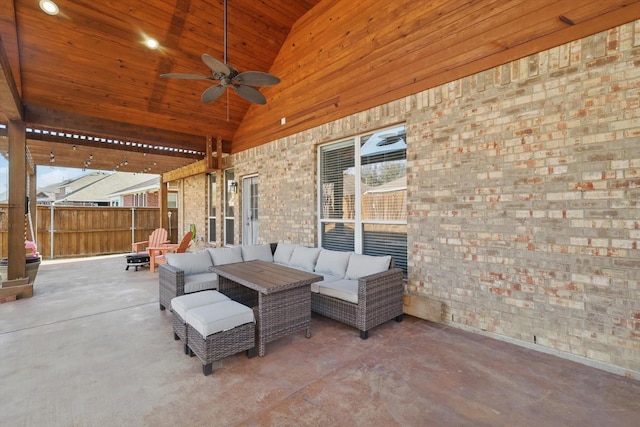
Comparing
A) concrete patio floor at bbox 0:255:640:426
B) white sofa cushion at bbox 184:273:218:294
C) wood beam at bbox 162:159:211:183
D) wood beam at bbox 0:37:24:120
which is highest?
wood beam at bbox 0:37:24:120

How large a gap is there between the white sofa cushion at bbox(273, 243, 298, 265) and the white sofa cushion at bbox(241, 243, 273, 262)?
14 cm

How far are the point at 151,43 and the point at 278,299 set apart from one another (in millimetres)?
5089

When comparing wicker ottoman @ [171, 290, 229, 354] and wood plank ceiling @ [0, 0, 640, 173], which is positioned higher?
wood plank ceiling @ [0, 0, 640, 173]

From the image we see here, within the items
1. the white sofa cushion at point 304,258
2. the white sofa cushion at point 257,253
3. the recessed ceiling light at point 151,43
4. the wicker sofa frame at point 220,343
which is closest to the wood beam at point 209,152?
the recessed ceiling light at point 151,43

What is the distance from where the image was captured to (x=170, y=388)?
2.41 meters

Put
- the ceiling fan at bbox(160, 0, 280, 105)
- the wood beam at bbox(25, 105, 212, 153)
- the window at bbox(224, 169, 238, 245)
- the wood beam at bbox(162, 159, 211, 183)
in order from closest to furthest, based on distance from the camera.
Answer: the ceiling fan at bbox(160, 0, 280, 105), the wood beam at bbox(25, 105, 212, 153), the window at bbox(224, 169, 238, 245), the wood beam at bbox(162, 159, 211, 183)

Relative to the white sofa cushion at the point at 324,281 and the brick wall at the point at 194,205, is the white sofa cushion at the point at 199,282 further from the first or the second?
the brick wall at the point at 194,205

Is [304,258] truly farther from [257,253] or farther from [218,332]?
[218,332]

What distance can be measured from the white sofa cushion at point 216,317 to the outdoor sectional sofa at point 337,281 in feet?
3.94

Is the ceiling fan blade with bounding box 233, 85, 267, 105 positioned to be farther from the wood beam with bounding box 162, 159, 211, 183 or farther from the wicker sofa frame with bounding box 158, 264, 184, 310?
the wood beam with bounding box 162, 159, 211, 183

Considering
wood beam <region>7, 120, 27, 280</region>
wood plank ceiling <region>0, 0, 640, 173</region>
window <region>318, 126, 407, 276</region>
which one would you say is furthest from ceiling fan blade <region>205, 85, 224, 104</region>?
wood beam <region>7, 120, 27, 280</region>

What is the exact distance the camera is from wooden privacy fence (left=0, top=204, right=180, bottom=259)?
9.40 metres

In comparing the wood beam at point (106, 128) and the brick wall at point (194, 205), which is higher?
the wood beam at point (106, 128)

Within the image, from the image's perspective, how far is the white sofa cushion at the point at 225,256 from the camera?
485cm
